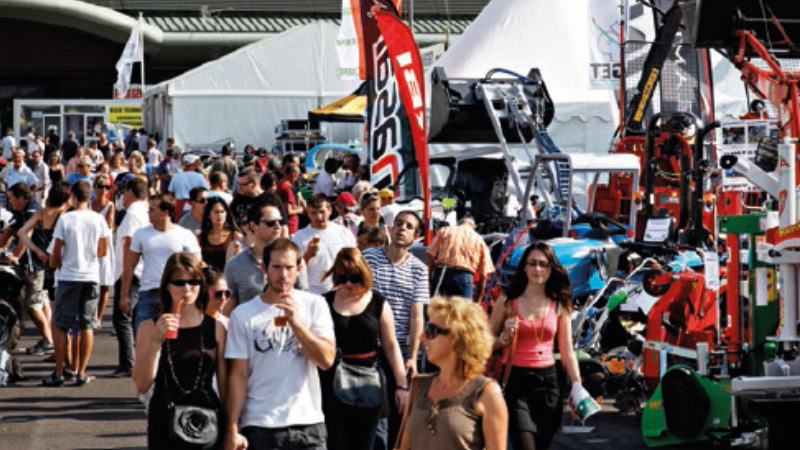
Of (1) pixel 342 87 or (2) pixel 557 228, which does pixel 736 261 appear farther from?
(1) pixel 342 87

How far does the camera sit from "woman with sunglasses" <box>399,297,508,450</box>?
223 inches

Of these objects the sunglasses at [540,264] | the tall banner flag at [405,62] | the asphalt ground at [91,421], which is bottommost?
the asphalt ground at [91,421]

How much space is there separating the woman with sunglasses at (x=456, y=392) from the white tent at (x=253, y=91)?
32024 mm

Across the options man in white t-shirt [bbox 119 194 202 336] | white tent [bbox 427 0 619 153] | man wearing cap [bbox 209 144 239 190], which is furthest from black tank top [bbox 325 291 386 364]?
white tent [bbox 427 0 619 153]

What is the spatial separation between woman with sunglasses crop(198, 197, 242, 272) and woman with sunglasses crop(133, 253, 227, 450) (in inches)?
→ 182

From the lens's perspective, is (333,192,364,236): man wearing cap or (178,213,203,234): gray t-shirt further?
(333,192,364,236): man wearing cap

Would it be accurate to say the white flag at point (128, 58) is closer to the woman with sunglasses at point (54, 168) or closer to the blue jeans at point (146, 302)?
the woman with sunglasses at point (54, 168)

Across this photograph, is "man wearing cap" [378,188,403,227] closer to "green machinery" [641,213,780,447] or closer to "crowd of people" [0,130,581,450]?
"crowd of people" [0,130,581,450]

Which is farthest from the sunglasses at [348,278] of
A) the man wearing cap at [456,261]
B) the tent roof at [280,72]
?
the tent roof at [280,72]

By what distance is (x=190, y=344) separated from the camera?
6.80m

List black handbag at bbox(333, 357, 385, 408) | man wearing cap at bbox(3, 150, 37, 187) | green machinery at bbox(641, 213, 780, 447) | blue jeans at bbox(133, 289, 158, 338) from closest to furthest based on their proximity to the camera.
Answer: black handbag at bbox(333, 357, 385, 408) → green machinery at bbox(641, 213, 780, 447) → blue jeans at bbox(133, 289, 158, 338) → man wearing cap at bbox(3, 150, 37, 187)

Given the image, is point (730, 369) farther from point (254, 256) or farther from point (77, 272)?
point (77, 272)

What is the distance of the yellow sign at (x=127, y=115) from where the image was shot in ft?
142

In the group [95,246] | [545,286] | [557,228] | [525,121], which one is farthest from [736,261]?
[525,121]
